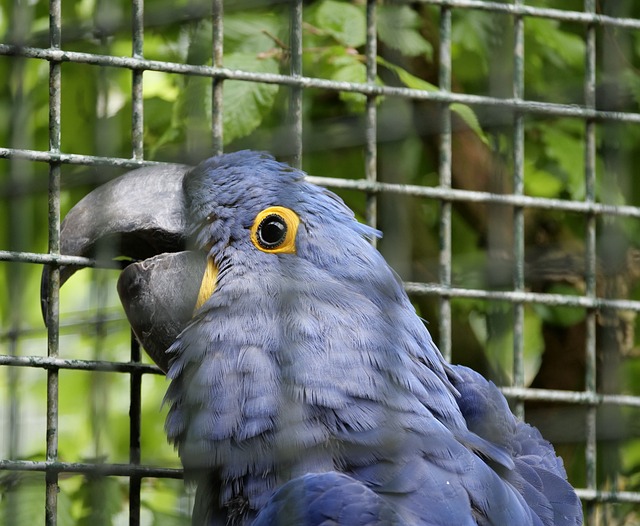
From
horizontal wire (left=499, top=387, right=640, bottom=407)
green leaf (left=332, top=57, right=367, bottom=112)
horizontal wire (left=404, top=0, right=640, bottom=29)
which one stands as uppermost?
horizontal wire (left=404, top=0, right=640, bottom=29)

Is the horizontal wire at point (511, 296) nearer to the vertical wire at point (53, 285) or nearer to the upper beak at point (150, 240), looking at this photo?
the upper beak at point (150, 240)

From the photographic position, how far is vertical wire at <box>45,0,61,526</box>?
1.84 m

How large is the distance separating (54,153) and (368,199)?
699mm

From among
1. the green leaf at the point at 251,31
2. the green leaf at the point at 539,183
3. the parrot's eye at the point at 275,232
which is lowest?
the parrot's eye at the point at 275,232

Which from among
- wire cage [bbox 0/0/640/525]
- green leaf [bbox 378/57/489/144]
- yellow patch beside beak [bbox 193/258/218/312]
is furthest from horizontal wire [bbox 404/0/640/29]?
yellow patch beside beak [bbox 193/258/218/312]

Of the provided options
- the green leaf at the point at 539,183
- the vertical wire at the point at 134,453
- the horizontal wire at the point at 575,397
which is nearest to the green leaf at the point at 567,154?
the green leaf at the point at 539,183

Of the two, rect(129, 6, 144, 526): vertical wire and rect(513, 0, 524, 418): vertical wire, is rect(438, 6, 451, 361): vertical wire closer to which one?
rect(513, 0, 524, 418): vertical wire

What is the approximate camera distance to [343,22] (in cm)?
229

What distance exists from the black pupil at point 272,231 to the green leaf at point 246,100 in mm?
446

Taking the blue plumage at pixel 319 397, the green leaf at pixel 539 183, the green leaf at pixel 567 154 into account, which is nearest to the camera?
the blue plumage at pixel 319 397

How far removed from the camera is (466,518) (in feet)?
4.75

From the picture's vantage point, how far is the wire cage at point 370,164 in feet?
6.20

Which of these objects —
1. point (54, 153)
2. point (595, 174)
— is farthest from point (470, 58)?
point (54, 153)

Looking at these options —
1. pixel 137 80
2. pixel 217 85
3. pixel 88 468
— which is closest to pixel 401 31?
pixel 217 85
